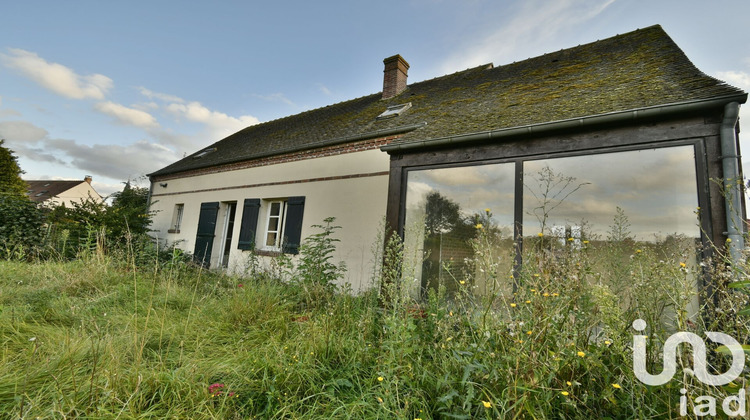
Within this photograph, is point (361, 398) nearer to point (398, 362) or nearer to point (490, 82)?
point (398, 362)

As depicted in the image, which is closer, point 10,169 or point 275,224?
point 275,224

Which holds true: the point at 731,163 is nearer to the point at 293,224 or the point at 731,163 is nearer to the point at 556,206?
the point at 556,206

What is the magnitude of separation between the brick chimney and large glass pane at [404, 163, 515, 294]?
5.73 meters

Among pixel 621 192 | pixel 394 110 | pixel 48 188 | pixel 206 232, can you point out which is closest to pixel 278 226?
pixel 206 232

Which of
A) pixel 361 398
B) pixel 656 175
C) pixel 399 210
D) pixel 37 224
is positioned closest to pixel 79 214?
pixel 37 224

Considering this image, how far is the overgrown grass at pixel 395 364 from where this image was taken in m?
1.51

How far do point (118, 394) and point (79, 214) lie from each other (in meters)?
9.42

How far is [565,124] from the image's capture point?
3.59 metres

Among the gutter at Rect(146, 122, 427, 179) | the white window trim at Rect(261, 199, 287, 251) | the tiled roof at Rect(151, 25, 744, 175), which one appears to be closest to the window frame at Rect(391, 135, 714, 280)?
the tiled roof at Rect(151, 25, 744, 175)

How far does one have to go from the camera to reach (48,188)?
100 ft

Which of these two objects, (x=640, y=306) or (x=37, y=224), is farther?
(x=37, y=224)

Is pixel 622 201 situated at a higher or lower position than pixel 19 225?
higher

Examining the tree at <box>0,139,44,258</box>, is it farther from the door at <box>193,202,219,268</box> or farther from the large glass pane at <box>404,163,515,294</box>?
the large glass pane at <box>404,163,515,294</box>

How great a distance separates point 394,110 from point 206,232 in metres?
6.67
